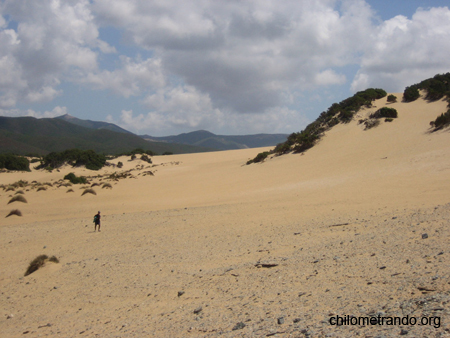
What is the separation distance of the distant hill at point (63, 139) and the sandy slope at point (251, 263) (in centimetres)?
8904

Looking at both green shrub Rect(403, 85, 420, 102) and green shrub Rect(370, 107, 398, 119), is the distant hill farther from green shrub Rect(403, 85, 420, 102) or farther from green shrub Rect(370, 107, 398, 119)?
green shrub Rect(403, 85, 420, 102)

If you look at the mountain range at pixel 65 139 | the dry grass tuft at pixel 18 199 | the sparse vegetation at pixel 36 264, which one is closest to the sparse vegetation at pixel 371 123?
the sparse vegetation at pixel 36 264

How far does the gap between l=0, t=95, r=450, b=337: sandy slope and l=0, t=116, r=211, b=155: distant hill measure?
292ft

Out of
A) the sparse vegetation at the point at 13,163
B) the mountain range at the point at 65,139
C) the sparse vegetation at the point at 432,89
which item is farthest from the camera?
the mountain range at the point at 65,139

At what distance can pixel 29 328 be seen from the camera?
5836 mm

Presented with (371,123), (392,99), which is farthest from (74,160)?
(392,99)

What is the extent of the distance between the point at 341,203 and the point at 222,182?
13.2 m

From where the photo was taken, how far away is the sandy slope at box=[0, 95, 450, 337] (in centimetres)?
442

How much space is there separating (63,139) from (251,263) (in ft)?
427

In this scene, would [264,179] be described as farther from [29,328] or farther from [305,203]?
[29,328]

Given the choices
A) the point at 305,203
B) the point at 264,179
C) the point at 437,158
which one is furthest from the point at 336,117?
the point at 305,203

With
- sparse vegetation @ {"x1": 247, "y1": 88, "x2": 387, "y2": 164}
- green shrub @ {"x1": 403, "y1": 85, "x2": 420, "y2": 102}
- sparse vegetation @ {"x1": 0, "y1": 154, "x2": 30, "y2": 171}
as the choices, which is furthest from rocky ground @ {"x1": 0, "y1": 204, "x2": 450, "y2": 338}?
sparse vegetation @ {"x1": 0, "y1": 154, "x2": 30, "y2": 171}

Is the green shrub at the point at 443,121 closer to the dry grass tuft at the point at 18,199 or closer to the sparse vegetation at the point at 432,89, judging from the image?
the sparse vegetation at the point at 432,89

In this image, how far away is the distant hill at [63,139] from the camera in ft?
366
